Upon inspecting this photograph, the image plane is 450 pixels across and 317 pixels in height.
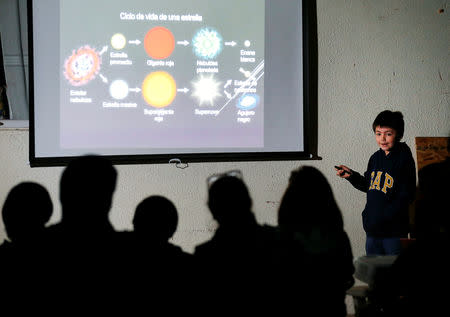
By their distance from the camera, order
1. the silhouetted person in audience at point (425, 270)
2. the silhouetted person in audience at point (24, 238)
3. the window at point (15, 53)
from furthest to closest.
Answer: the window at point (15, 53), the silhouetted person in audience at point (24, 238), the silhouetted person in audience at point (425, 270)

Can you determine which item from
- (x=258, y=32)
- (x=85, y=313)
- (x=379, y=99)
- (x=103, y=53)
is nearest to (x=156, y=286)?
(x=85, y=313)

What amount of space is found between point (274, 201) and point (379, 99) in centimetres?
91

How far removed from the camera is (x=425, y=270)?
130 cm

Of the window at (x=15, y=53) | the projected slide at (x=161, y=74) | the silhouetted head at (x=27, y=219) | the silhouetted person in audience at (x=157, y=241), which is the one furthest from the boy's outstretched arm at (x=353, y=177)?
the window at (x=15, y=53)

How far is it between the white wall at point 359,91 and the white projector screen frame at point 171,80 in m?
0.11

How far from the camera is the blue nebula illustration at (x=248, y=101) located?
8.24 ft

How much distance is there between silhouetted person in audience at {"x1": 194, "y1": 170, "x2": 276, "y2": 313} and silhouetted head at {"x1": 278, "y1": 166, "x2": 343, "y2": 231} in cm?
17

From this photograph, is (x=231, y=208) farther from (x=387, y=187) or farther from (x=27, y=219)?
(x=387, y=187)

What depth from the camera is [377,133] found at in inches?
98.0

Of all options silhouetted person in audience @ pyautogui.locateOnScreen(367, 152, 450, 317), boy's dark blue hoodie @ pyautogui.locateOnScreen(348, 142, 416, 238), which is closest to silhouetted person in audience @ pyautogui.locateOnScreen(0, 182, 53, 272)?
silhouetted person in audience @ pyautogui.locateOnScreen(367, 152, 450, 317)

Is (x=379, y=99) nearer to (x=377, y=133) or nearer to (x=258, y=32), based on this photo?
(x=377, y=133)

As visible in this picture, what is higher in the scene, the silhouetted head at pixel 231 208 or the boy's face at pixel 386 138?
the boy's face at pixel 386 138

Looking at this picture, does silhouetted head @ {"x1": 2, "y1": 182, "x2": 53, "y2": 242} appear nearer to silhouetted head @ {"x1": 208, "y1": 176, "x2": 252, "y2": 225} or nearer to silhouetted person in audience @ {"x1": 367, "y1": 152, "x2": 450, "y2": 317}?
silhouetted head @ {"x1": 208, "y1": 176, "x2": 252, "y2": 225}

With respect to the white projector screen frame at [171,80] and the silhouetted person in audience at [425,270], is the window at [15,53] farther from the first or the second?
the silhouetted person in audience at [425,270]
